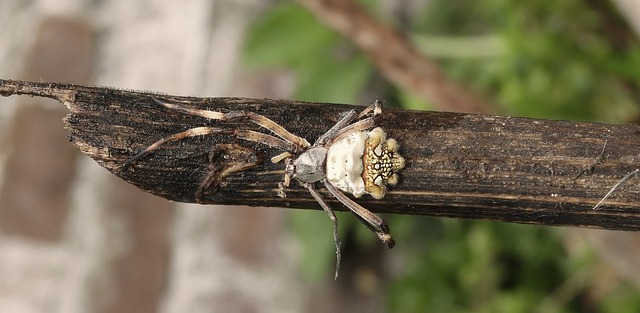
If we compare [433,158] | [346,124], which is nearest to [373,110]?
[346,124]

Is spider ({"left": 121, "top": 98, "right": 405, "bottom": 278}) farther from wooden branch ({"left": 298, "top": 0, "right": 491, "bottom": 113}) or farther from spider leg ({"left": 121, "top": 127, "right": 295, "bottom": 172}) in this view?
wooden branch ({"left": 298, "top": 0, "right": 491, "bottom": 113})

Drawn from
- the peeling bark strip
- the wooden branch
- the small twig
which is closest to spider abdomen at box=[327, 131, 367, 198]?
the peeling bark strip

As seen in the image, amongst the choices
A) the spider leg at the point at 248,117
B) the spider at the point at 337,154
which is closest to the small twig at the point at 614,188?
the spider at the point at 337,154

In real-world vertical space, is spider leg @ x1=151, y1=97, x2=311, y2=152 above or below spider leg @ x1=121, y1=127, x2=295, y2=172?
above

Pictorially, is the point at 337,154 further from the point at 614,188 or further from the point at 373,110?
the point at 614,188

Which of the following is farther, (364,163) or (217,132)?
(364,163)
